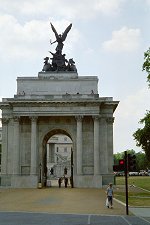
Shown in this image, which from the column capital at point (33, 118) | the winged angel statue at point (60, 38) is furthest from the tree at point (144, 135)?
the winged angel statue at point (60, 38)

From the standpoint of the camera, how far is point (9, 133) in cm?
6412

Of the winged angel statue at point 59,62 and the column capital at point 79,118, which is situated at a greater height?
the winged angel statue at point 59,62

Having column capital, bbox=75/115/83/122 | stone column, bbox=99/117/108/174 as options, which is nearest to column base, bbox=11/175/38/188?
stone column, bbox=99/117/108/174

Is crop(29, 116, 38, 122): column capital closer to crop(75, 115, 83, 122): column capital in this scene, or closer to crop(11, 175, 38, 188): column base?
crop(75, 115, 83, 122): column capital

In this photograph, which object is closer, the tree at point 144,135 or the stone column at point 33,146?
the tree at point 144,135

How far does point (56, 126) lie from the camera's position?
64562 mm

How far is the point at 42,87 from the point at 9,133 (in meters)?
8.37

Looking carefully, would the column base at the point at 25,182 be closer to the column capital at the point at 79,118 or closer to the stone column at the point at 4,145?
the stone column at the point at 4,145

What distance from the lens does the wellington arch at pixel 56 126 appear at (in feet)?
202

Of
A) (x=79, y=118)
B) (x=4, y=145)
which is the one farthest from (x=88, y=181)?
(x=4, y=145)

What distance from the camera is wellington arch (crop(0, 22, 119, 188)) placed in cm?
6156

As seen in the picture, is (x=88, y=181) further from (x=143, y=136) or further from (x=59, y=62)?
(x=59, y=62)

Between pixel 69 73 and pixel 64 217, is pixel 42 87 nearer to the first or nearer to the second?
pixel 69 73

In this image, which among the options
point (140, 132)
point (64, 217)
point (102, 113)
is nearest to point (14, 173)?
point (102, 113)
